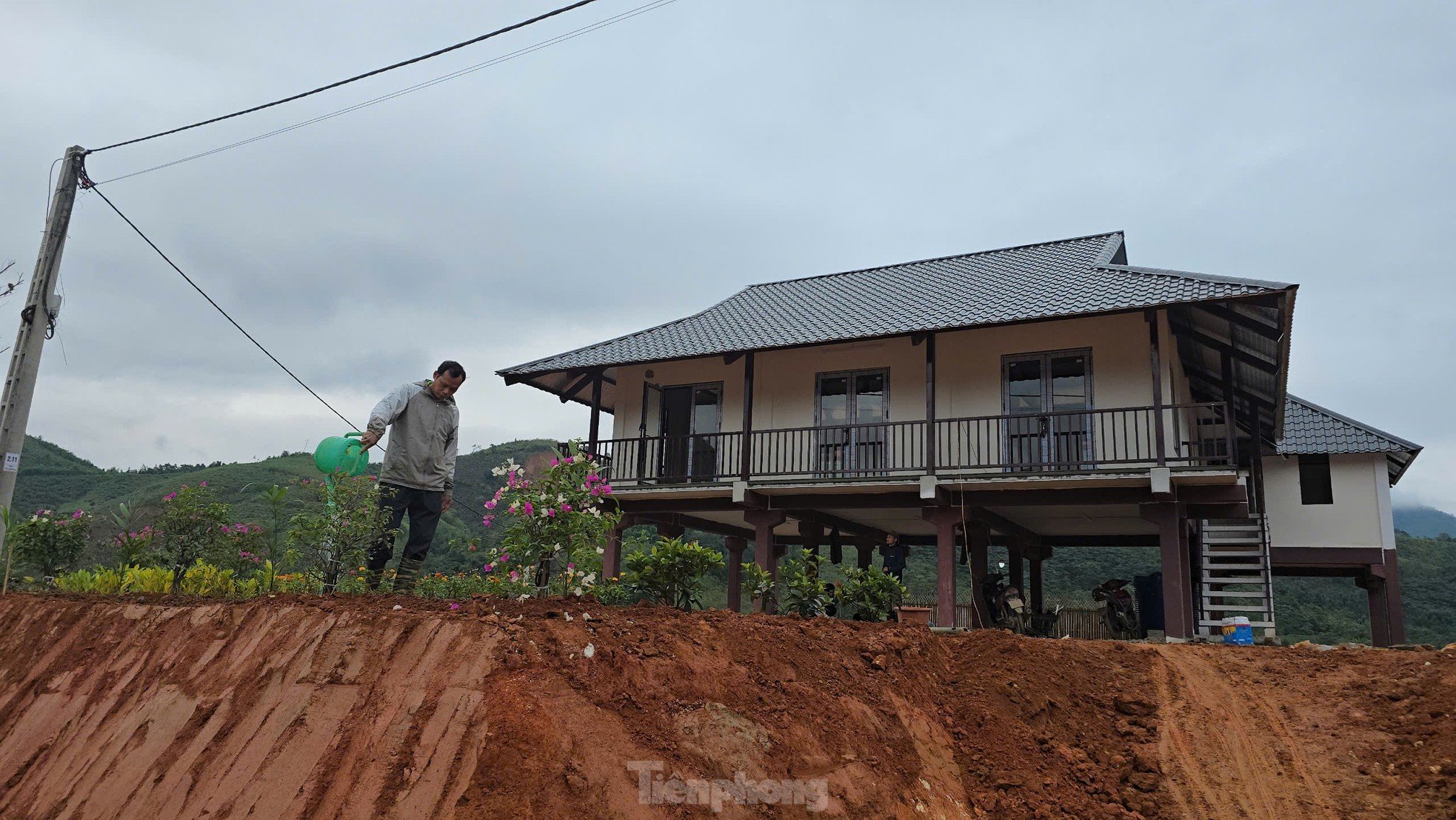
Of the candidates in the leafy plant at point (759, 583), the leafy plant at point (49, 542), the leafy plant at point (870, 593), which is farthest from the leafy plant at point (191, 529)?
the leafy plant at point (870, 593)

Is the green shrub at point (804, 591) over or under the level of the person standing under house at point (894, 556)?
under

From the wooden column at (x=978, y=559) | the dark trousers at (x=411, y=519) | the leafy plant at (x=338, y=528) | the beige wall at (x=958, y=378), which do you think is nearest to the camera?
the leafy plant at (x=338, y=528)

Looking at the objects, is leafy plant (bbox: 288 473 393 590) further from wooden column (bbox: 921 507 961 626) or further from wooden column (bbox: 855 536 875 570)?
wooden column (bbox: 855 536 875 570)

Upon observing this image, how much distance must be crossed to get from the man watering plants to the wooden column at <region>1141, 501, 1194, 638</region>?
8.19 metres

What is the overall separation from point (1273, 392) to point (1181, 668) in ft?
28.2

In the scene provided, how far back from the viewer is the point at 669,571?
7.00 metres

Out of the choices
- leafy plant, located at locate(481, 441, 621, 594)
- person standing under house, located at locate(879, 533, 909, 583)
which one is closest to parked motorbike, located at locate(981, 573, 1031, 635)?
person standing under house, located at locate(879, 533, 909, 583)

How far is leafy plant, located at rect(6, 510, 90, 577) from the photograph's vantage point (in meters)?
10.1

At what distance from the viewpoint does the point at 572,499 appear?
6422mm

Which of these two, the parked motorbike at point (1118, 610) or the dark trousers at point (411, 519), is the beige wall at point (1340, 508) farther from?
the dark trousers at point (411, 519)

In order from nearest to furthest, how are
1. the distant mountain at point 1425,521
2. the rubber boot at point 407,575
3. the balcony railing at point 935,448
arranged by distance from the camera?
the rubber boot at point 407,575 < the balcony railing at point 935,448 < the distant mountain at point 1425,521

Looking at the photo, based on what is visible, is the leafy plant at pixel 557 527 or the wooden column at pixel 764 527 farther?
the wooden column at pixel 764 527

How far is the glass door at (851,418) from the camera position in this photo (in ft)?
42.7

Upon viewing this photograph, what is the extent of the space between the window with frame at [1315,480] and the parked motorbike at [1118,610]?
16.3 feet
